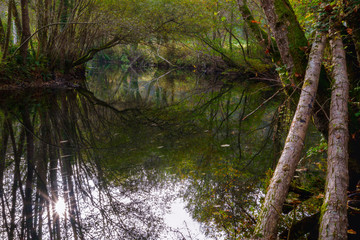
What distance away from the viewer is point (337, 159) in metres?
2.56

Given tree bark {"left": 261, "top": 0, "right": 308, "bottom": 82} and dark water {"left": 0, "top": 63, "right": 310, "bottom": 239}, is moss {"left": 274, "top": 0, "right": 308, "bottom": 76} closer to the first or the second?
tree bark {"left": 261, "top": 0, "right": 308, "bottom": 82}

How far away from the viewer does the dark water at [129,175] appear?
3.21 meters

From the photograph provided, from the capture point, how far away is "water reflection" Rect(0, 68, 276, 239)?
3.20m

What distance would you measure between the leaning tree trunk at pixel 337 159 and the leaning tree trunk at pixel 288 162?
0.30 meters

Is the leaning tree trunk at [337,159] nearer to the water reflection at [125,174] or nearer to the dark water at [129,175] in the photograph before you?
the dark water at [129,175]

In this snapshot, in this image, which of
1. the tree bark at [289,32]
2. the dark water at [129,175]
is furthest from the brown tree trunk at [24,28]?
the tree bark at [289,32]

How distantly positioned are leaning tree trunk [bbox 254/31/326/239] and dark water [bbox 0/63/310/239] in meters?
0.71

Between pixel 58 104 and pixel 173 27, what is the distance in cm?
1128

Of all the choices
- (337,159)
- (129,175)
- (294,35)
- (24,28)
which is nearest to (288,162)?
(337,159)

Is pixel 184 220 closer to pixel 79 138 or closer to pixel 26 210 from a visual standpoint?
pixel 26 210

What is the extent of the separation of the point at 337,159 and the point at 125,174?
3.27 meters

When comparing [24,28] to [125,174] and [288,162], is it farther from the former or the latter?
[288,162]

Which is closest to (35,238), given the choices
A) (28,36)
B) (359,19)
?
(359,19)

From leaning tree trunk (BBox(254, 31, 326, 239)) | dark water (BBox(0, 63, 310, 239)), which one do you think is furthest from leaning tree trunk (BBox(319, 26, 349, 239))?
dark water (BBox(0, 63, 310, 239))
